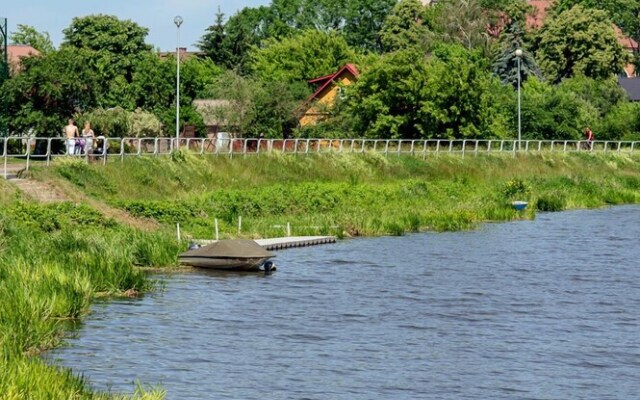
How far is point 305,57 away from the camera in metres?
123

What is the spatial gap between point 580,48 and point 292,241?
9486cm

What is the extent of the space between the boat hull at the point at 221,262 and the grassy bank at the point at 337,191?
6.74 metres

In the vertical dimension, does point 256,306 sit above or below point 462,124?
below

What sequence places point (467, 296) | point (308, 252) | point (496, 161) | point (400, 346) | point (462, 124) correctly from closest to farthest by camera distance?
1. point (400, 346)
2. point (467, 296)
3. point (308, 252)
4. point (496, 161)
5. point (462, 124)

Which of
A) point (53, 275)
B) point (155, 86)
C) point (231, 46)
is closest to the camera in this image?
point (53, 275)

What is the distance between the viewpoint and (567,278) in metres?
42.1

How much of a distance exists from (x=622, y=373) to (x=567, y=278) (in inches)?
591

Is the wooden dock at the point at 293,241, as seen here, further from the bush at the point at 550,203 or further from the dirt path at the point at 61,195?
the bush at the point at 550,203

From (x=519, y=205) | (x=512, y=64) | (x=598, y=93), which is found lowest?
(x=519, y=205)

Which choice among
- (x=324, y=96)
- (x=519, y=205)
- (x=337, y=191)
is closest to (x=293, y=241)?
(x=337, y=191)

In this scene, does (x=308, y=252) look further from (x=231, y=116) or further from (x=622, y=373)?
(x=231, y=116)

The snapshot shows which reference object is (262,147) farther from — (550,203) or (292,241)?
(292,241)

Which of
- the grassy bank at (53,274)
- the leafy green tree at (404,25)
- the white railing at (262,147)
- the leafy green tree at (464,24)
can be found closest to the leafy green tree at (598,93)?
the white railing at (262,147)

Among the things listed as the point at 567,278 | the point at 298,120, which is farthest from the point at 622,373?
the point at 298,120
